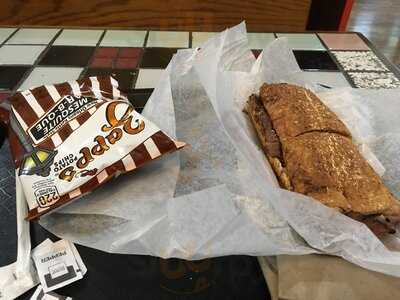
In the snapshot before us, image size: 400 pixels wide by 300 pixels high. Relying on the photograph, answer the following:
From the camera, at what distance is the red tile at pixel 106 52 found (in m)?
1.16

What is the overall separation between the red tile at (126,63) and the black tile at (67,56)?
9cm

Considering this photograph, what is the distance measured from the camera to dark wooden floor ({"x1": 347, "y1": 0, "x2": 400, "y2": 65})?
239 cm

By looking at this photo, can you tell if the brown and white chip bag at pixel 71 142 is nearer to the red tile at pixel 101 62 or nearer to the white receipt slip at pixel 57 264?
the white receipt slip at pixel 57 264

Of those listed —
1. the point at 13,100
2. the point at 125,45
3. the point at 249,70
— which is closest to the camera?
the point at 13,100

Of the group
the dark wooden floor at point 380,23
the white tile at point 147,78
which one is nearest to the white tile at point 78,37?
the white tile at point 147,78

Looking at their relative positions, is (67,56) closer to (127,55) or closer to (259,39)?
(127,55)

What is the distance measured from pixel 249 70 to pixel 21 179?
603 mm

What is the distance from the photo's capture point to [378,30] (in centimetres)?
272

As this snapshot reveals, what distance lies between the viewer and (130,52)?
118 cm

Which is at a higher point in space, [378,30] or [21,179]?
[21,179]

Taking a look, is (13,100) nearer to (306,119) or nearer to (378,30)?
(306,119)

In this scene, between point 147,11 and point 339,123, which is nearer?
point 339,123

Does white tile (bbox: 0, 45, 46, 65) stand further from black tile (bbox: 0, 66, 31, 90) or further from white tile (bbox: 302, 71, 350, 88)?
white tile (bbox: 302, 71, 350, 88)

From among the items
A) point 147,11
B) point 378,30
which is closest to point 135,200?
point 147,11
